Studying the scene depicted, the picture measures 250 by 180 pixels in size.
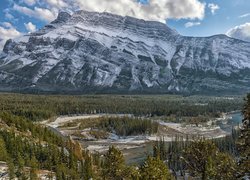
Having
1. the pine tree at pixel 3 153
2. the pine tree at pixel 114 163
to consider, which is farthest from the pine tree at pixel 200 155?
the pine tree at pixel 3 153

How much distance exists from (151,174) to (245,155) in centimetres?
2254

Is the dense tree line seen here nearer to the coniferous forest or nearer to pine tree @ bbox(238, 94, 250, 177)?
the coniferous forest

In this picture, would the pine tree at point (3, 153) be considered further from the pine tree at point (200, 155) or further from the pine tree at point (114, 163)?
the pine tree at point (200, 155)

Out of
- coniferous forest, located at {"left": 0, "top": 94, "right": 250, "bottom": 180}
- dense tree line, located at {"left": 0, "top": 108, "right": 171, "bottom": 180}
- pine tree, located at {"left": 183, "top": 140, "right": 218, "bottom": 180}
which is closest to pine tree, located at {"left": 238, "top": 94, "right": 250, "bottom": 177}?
coniferous forest, located at {"left": 0, "top": 94, "right": 250, "bottom": 180}

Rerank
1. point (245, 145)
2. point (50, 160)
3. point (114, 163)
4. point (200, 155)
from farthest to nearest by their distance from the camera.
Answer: point (50, 160)
point (114, 163)
point (200, 155)
point (245, 145)

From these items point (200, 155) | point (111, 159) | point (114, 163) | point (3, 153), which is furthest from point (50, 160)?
point (200, 155)

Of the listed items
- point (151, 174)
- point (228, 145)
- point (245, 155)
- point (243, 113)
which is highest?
point (243, 113)

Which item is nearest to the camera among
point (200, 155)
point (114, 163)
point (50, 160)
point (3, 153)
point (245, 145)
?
point (245, 145)

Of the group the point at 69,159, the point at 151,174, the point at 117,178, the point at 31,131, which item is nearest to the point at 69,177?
the point at 69,159

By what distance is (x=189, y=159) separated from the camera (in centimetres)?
5603

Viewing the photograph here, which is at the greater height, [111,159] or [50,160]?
[111,159]

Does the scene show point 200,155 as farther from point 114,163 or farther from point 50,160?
point 50,160

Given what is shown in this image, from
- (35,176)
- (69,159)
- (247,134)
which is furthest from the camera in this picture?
(69,159)

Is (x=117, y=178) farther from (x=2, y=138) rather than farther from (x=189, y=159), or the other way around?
(x=2, y=138)
